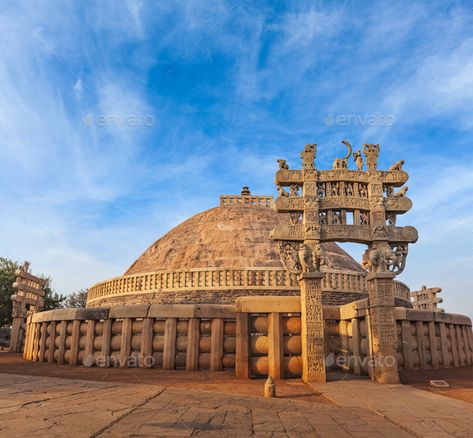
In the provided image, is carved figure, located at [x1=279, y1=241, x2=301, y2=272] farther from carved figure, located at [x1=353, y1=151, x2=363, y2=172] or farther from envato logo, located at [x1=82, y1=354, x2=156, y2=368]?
envato logo, located at [x1=82, y1=354, x2=156, y2=368]

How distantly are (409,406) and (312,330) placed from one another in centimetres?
313

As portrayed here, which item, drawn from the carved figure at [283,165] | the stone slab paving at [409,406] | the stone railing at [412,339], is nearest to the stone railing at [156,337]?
the stone slab paving at [409,406]

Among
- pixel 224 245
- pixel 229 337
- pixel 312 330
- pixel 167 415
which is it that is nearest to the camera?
pixel 167 415

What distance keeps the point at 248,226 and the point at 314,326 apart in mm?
18995

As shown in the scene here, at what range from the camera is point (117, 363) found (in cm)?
982

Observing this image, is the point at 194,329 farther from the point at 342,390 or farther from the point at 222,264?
the point at 222,264

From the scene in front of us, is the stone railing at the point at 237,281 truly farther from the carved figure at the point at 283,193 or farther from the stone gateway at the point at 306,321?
the carved figure at the point at 283,193

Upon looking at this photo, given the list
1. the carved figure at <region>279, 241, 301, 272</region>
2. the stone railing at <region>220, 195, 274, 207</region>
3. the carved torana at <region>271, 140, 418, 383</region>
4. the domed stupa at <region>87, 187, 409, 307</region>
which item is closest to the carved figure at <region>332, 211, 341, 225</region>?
the carved torana at <region>271, 140, 418, 383</region>

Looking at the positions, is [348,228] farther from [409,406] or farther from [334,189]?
[409,406]

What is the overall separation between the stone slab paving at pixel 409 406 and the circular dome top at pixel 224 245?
15106 mm

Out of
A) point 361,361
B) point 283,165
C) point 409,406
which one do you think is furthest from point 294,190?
point 409,406

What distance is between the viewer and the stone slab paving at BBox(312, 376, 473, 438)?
4.42 metres

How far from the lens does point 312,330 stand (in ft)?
28.6

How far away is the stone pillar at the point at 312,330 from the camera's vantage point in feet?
27.8
